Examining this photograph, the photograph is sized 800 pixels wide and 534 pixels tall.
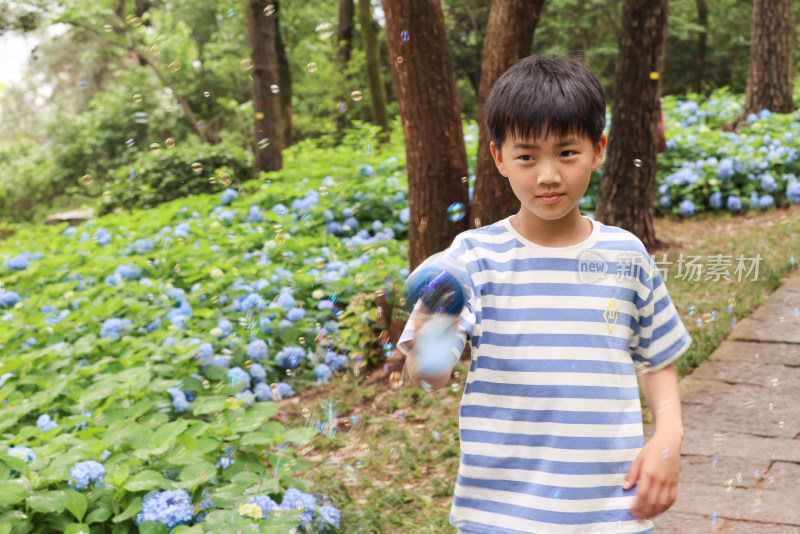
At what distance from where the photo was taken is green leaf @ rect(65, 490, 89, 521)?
245cm

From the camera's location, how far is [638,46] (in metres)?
6.12

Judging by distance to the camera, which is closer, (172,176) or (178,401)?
(178,401)

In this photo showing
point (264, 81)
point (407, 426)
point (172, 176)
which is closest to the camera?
point (407, 426)

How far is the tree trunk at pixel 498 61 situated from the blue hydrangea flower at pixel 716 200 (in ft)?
12.6

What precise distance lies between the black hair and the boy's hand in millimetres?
559

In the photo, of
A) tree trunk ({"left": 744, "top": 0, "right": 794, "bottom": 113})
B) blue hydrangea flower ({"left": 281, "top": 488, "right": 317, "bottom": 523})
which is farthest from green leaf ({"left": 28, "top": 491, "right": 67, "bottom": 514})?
tree trunk ({"left": 744, "top": 0, "right": 794, "bottom": 113})

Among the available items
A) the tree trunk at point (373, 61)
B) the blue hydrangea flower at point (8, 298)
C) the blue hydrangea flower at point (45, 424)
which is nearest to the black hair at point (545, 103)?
the blue hydrangea flower at point (45, 424)

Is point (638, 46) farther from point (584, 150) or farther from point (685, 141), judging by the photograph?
point (584, 150)

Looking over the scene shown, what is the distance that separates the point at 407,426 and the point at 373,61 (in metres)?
9.80

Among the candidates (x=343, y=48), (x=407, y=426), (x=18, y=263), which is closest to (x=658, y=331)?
(x=407, y=426)

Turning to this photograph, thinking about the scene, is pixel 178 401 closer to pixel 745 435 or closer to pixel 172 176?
pixel 745 435

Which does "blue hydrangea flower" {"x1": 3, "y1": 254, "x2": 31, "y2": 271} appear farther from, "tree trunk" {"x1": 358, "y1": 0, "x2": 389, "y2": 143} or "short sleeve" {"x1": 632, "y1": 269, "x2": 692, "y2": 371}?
"tree trunk" {"x1": 358, "y1": 0, "x2": 389, "y2": 143}

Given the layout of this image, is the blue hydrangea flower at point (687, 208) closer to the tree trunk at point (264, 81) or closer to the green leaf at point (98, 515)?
the tree trunk at point (264, 81)

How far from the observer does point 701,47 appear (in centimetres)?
1862
